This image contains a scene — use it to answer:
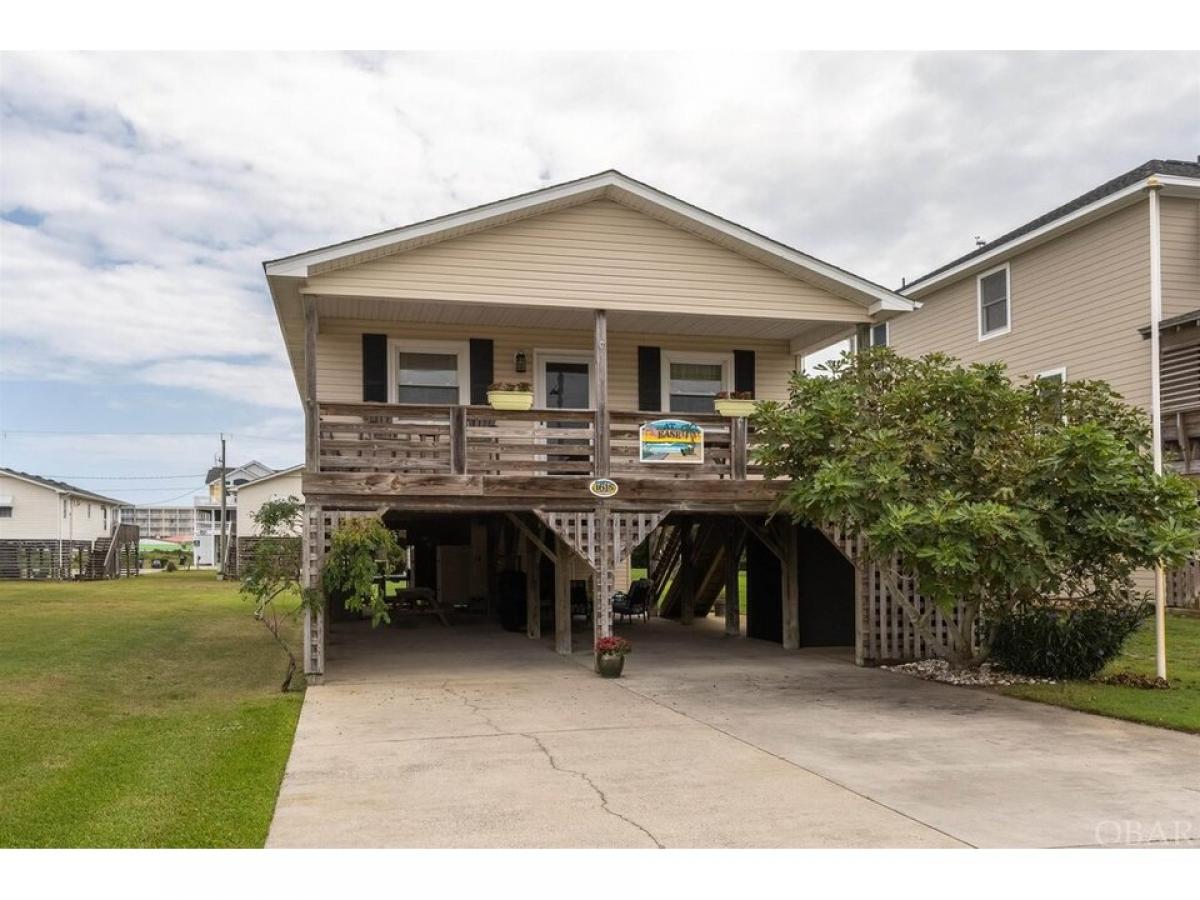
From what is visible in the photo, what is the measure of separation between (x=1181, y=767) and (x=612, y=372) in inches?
384

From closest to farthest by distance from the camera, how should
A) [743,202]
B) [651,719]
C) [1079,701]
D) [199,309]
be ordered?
1. [651,719]
2. [1079,701]
3. [743,202]
4. [199,309]

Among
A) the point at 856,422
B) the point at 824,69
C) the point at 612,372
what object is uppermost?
the point at 824,69

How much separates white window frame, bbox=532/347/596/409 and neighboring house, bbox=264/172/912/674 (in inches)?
1.2

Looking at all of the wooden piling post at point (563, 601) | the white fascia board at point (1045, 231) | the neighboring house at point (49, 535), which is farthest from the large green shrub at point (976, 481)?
the neighboring house at point (49, 535)

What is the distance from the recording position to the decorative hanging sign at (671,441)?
44.7 feet

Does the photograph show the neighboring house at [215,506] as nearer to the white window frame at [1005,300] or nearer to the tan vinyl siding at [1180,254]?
the white window frame at [1005,300]

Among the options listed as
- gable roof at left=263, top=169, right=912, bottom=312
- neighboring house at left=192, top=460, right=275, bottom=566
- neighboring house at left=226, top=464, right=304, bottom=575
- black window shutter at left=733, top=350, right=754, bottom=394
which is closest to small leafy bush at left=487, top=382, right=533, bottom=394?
gable roof at left=263, top=169, right=912, bottom=312

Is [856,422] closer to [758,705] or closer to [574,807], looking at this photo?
[758,705]

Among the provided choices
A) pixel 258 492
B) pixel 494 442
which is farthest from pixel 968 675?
pixel 258 492

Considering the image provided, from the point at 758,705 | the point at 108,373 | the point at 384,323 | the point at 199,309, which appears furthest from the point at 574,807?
the point at 108,373

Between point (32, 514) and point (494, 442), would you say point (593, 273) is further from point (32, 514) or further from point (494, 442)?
point (32, 514)

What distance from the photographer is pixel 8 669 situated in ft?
43.9

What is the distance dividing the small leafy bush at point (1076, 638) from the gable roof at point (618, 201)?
4.67m

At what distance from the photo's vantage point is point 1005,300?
70.3 ft
